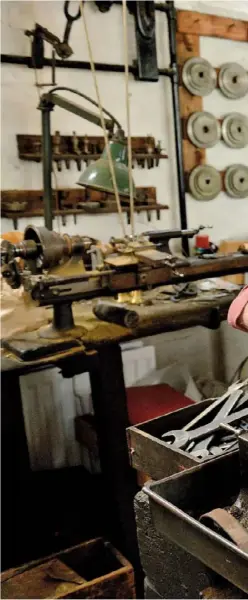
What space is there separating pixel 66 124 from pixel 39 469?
76.1 inches

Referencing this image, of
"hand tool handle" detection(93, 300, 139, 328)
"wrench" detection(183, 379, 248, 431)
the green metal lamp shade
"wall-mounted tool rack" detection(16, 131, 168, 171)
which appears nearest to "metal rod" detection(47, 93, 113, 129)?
the green metal lamp shade

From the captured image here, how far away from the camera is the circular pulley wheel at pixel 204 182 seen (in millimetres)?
3592

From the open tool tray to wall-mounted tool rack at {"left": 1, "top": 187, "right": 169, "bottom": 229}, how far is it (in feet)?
7.64

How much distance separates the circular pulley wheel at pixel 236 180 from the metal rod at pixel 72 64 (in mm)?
694

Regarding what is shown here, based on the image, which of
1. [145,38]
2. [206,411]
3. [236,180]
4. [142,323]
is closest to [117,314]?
[142,323]

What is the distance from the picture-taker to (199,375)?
363 centimetres

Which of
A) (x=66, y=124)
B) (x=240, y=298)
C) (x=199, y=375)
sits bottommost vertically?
(x=199, y=375)

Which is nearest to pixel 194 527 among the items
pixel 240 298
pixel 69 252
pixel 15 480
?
pixel 240 298

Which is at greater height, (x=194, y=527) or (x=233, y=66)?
(x=233, y=66)

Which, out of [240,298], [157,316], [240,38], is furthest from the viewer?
[240,38]

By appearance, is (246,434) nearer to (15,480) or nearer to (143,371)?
(15,480)

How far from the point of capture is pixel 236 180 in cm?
347

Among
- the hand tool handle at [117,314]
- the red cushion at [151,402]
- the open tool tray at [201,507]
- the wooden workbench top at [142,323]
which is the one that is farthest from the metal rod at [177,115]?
the open tool tray at [201,507]

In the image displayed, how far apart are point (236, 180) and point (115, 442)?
194cm
